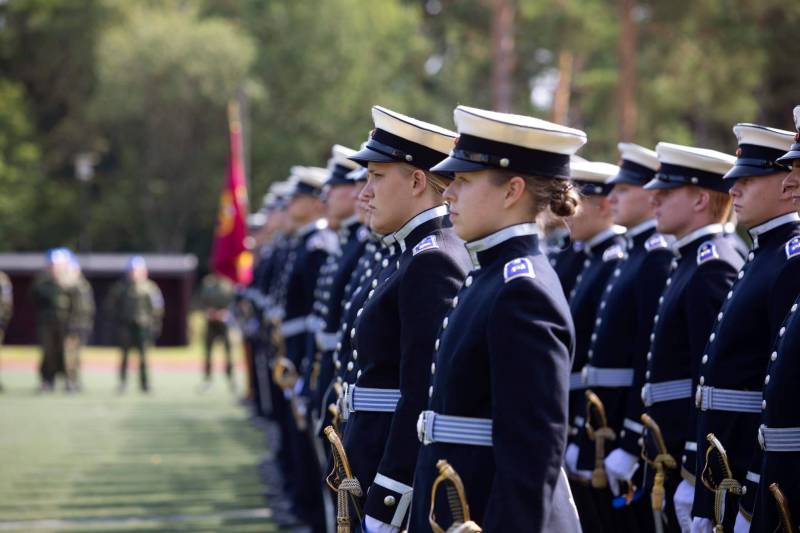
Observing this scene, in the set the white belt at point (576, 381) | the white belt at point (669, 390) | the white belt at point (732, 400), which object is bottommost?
the white belt at point (576, 381)

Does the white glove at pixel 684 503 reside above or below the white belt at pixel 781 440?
below

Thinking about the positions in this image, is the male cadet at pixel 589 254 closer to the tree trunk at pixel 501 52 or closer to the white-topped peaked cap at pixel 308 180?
the white-topped peaked cap at pixel 308 180

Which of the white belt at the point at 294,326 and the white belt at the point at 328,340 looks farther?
the white belt at the point at 294,326

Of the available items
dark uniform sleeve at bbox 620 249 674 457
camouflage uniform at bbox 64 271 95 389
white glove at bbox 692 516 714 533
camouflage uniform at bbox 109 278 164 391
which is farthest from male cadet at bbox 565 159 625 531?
camouflage uniform at bbox 64 271 95 389

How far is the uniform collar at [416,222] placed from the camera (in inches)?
183

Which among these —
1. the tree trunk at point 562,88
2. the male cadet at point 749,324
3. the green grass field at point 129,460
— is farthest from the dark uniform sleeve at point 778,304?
the tree trunk at point 562,88

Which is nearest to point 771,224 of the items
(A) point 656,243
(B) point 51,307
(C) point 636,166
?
(A) point 656,243

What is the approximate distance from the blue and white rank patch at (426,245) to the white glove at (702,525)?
52.4 inches

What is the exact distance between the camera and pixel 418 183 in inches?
187

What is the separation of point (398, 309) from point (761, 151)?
141cm

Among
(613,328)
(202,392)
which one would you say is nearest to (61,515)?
(613,328)

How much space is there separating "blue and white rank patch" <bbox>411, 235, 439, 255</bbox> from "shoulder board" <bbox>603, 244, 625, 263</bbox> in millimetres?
2347

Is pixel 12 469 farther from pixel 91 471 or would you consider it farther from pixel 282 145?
pixel 282 145

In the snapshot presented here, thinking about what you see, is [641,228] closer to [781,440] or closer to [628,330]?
[628,330]
